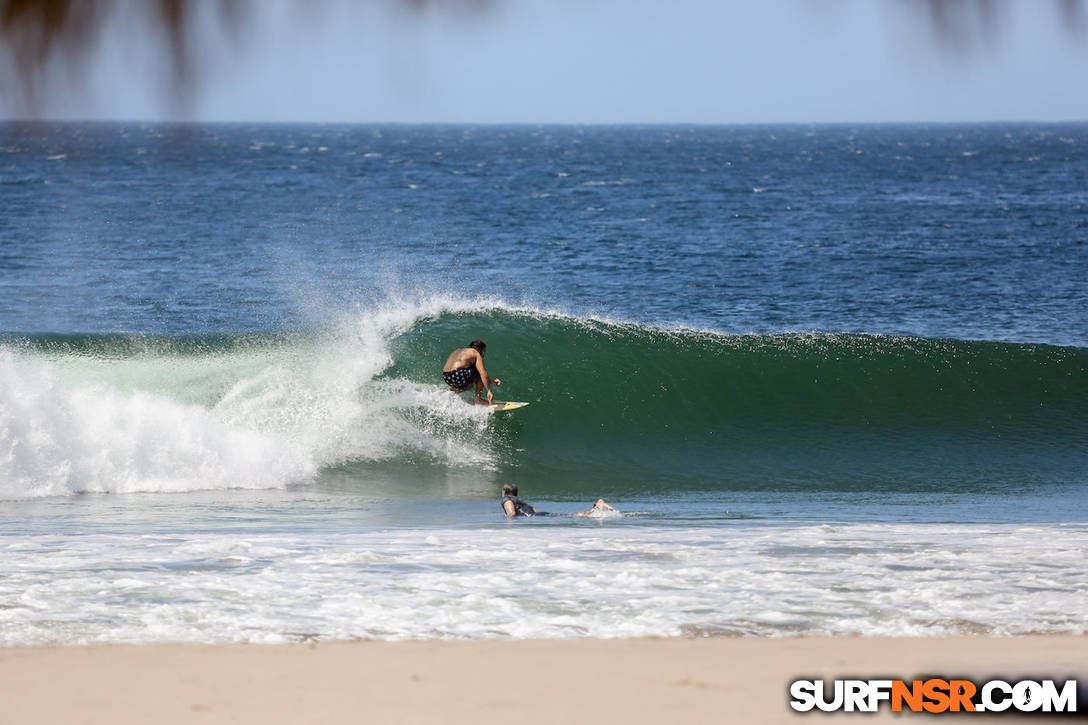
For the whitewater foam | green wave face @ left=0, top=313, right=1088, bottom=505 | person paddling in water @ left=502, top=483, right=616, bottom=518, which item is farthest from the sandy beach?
the whitewater foam

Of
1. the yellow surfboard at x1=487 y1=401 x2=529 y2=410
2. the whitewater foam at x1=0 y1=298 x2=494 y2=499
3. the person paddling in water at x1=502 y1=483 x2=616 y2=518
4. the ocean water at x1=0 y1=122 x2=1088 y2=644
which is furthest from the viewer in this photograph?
the yellow surfboard at x1=487 y1=401 x2=529 y2=410

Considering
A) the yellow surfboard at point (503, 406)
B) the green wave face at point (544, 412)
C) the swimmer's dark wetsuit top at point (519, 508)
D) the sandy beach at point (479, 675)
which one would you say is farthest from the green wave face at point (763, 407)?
the sandy beach at point (479, 675)

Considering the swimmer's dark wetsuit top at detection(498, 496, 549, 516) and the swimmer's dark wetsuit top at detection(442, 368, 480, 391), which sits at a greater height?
the swimmer's dark wetsuit top at detection(442, 368, 480, 391)

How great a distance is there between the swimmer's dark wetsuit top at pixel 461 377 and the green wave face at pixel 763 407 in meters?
0.99

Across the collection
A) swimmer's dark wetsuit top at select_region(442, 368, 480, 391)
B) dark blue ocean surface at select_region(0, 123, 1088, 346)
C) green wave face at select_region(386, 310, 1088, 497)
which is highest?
dark blue ocean surface at select_region(0, 123, 1088, 346)

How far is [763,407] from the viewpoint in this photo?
15.1 meters

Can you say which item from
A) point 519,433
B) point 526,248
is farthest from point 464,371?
point 526,248

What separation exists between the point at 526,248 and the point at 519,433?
891 inches

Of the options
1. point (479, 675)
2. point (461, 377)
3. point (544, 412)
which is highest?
point (461, 377)

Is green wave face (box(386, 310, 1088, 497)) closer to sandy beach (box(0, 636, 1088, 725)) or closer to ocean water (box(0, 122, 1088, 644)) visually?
ocean water (box(0, 122, 1088, 644))

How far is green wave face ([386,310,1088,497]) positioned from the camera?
12.6 meters

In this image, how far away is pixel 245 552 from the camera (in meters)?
7.36

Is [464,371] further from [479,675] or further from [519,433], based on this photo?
[479,675]

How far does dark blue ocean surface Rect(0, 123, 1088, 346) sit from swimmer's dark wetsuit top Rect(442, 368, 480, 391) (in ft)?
12.3
